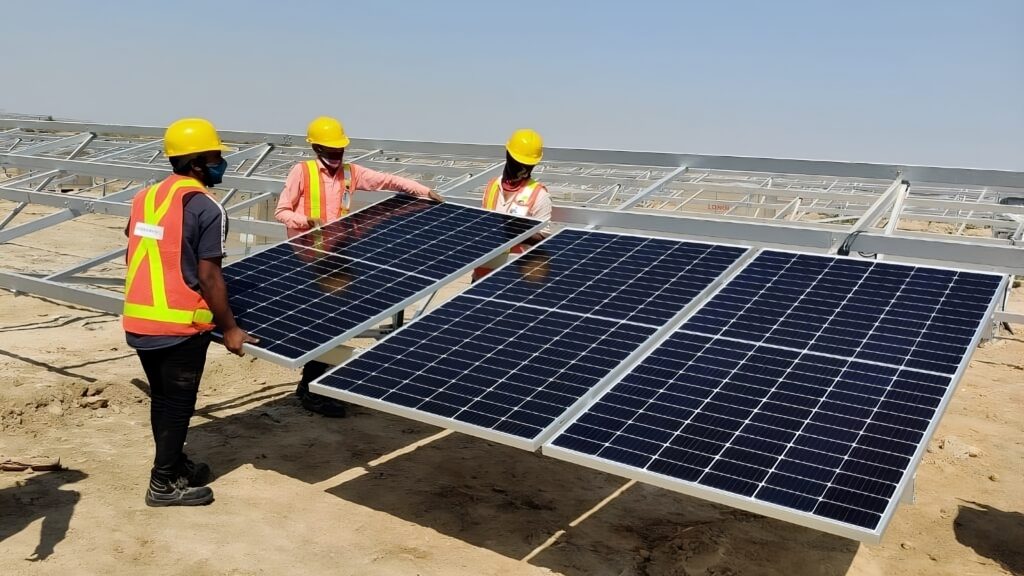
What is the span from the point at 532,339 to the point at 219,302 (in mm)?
2296

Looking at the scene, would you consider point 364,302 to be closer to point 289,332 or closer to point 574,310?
point 289,332

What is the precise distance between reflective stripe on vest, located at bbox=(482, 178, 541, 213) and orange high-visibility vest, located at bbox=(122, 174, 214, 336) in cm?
321

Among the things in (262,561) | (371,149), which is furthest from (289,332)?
(371,149)

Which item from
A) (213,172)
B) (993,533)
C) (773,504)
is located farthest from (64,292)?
(993,533)

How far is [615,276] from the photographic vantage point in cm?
730

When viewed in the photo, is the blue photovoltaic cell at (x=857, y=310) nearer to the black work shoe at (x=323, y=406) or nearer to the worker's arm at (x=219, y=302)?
the worker's arm at (x=219, y=302)

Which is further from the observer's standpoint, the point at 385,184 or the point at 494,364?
the point at 385,184

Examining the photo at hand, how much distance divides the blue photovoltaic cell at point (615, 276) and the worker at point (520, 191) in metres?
0.53

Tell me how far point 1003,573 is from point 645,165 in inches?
236

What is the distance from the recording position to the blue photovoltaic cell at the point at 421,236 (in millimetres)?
7902

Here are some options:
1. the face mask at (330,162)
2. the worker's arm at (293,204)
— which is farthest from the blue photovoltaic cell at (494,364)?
the face mask at (330,162)

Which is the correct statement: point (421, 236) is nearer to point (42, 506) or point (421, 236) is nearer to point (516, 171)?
point (516, 171)

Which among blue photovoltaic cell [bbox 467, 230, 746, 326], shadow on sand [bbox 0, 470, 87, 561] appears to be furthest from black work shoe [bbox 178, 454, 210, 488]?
blue photovoltaic cell [bbox 467, 230, 746, 326]

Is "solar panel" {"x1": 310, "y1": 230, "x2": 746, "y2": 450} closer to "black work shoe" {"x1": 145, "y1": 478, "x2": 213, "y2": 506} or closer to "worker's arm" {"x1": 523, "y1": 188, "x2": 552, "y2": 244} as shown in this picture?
"worker's arm" {"x1": 523, "y1": 188, "x2": 552, "y2": 244}
